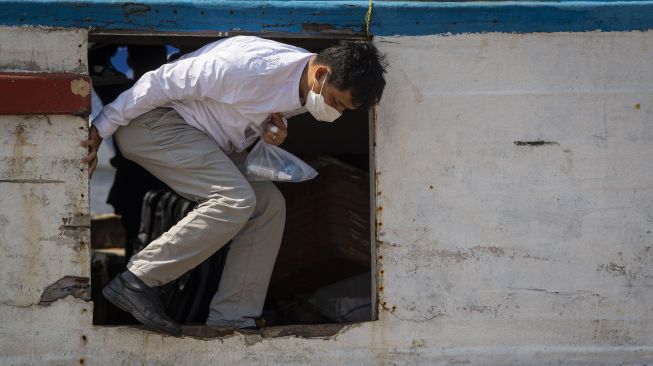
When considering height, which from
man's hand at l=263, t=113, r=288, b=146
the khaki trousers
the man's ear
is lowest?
the khaki trousers

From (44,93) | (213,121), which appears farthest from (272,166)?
(44,93)

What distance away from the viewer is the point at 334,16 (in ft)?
13.1

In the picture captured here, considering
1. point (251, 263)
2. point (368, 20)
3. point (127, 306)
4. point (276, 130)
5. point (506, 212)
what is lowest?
point (127, 306)

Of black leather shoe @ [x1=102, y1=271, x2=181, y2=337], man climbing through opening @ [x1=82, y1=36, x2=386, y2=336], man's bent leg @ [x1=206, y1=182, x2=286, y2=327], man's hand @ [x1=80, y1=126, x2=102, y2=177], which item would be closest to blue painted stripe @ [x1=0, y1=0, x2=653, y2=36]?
man climbing through opening @ [x1=82, y1=36, x2=386, y2=336]

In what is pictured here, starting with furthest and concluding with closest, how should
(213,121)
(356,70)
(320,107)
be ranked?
(213,121), (320,107), (356,70)

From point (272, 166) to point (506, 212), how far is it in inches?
45.2

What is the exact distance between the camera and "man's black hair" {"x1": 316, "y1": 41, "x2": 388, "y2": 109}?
3572 mm

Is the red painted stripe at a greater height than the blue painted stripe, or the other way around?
the blue painted stripe

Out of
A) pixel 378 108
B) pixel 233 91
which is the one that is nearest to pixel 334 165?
pixel 378 108

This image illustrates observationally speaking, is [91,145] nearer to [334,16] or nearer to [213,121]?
[213,121]

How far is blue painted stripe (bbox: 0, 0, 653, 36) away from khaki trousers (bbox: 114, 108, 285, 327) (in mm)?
466

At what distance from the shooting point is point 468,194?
4086mm

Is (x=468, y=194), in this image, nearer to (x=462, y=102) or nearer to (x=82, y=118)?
(x=462, y=102)

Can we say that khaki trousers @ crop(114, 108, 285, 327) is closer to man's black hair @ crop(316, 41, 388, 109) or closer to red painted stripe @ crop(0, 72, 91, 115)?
red painted stripe @ crop(0, 72, 91, 115)
